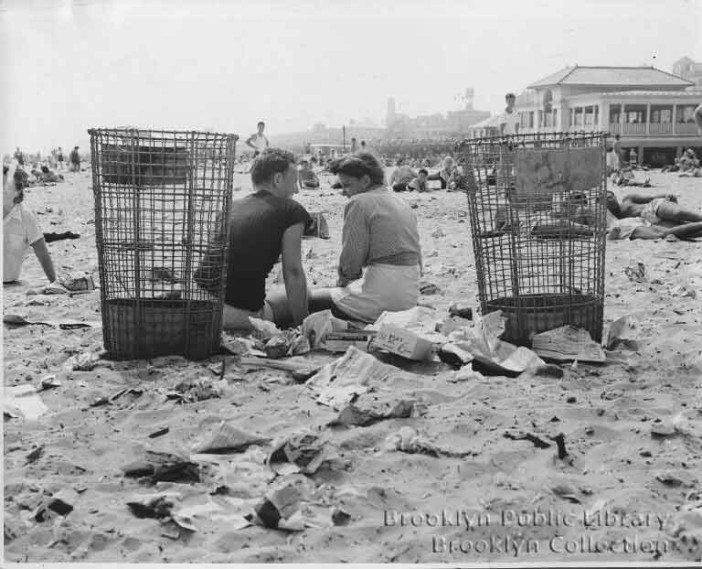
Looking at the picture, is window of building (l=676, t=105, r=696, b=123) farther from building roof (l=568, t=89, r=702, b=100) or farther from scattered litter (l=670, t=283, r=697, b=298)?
scattered litter (l=670, t=283, r=697, b=298)

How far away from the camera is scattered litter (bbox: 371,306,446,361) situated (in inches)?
173

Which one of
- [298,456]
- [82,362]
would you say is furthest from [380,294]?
[298,456]

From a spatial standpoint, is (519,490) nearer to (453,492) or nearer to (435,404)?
(453,492)

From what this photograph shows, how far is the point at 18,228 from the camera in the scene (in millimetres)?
6469

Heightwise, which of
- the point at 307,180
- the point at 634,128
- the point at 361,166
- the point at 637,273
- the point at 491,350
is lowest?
the point at 491,350

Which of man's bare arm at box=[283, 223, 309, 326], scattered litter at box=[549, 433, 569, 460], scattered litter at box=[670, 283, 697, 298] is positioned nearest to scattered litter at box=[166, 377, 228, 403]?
man's bare arm at box=[283, 223, 309, 326]

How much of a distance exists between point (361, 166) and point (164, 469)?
2.49 m

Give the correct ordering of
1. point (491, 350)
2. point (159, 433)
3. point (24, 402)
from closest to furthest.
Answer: point (159, 433) → point (24, 402) → point (491, 350)

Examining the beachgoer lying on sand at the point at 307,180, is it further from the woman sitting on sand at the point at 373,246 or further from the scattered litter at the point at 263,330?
the scattered litter at the point at 263,330

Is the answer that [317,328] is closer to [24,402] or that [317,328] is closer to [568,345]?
[568,345]

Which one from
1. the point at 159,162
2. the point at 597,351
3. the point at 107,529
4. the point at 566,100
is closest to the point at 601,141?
the point at 597,351

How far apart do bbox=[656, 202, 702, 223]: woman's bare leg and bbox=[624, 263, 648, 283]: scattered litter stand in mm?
2453

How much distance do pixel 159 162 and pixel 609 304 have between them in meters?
3.12

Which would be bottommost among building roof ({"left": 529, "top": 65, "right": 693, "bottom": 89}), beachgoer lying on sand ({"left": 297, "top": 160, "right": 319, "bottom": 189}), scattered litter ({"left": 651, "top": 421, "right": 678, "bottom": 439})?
scattered litter ({"left": 651, "top": 421, "right": 678, "bottom": 439})
